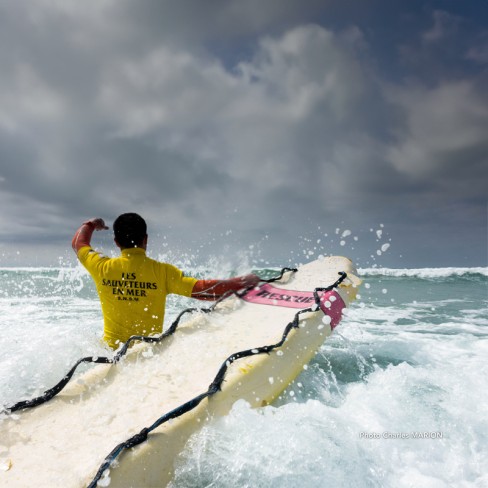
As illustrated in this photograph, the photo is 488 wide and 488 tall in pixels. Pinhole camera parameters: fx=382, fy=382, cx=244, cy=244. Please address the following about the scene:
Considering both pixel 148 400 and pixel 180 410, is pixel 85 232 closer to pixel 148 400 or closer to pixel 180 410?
pixel 148 400

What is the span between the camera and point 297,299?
4.49m

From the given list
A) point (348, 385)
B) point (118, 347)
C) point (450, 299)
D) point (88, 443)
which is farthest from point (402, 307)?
point (88, 443)

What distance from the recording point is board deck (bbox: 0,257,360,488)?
1824 millimetres

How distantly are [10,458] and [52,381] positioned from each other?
6.04 ft

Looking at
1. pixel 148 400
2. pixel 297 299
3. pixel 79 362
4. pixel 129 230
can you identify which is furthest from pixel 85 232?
pixel 297 299

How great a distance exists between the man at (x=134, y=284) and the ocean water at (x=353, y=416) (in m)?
0.30

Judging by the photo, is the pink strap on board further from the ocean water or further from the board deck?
the ocean water

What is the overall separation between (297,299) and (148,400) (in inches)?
97.2

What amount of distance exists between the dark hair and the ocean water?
932mm

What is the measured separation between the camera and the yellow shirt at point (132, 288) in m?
3.02

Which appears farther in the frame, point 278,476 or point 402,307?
point 402,307

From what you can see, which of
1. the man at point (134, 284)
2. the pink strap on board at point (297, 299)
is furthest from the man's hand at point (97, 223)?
the pink strap on board at point (297, 299)

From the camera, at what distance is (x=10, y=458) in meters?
1.90

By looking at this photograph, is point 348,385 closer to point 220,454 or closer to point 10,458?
point 220,454
